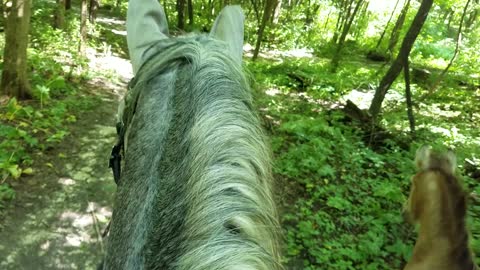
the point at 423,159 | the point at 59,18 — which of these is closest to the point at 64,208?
the point at 423,159

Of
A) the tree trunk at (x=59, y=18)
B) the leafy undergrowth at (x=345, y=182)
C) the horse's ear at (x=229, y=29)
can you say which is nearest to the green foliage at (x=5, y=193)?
the leafy undergrowth at (x=345, y=182)

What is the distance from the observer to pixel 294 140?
6.28 m

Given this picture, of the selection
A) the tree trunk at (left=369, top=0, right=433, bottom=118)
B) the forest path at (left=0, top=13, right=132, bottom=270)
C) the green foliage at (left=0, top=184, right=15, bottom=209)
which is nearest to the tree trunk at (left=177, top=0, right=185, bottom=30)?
the tree trunk at (left=369, top=0, right=433, bottom=118)

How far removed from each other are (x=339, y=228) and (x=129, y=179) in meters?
3.72

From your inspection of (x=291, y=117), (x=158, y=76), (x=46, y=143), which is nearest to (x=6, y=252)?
(x=46, y=143)

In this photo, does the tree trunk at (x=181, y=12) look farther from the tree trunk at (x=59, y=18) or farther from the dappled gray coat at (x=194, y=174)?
the dappled gray coat at (x=194, y=174)

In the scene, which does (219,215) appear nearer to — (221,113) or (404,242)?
(221,113)

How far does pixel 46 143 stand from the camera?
5.36 m

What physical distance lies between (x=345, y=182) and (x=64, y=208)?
11.8 feet

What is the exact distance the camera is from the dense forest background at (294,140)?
3943 millimetres

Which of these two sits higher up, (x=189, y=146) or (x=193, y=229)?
(x=189, y=146)

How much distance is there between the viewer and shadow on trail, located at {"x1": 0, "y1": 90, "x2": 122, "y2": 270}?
3729 mm

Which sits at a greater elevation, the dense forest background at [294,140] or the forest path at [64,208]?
the dense forest background at [294,140]

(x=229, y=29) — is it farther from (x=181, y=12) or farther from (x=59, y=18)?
(x=181, y=12)
